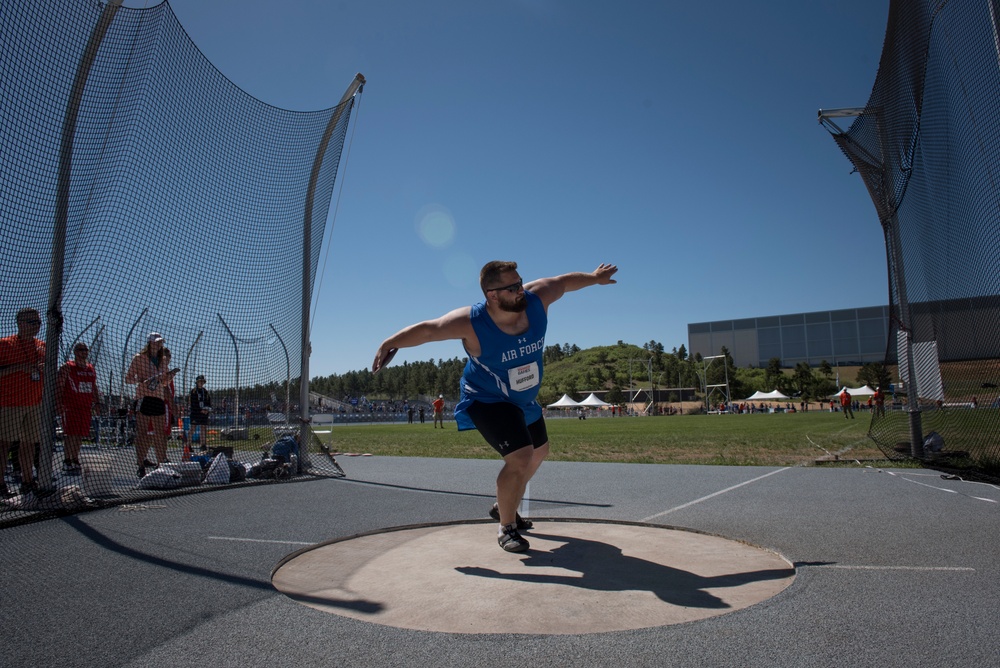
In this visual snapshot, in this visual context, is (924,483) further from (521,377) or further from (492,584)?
(492,584)

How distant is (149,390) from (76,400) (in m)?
0.71

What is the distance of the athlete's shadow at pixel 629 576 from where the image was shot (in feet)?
9.10

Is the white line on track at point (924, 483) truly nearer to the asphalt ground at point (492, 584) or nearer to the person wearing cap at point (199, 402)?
the asphalt ground at point (492, 584)

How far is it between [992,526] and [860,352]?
10728cm

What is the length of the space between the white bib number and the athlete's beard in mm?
381

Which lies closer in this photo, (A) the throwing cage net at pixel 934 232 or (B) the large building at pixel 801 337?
(A) the throwing cage net at pixel 934 232

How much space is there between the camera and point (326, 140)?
26.9 ft

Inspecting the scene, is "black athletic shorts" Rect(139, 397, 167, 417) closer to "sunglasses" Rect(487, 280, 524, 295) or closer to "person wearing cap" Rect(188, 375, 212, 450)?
"person wearing cap" Rect(188, 375, 212, 450)

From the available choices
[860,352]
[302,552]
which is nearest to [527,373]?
[302,552]

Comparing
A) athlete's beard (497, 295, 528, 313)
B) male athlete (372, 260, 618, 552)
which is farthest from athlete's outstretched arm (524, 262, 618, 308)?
athlete's beard (497, 295, 528, 313)

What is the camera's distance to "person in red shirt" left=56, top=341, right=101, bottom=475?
6.28m

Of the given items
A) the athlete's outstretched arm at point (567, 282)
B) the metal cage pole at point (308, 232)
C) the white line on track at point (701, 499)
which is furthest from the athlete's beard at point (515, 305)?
the metal cage pole at point (308, 232)

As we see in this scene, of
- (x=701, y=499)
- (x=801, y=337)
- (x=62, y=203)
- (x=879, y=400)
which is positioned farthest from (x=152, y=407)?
(x=801, y=337)

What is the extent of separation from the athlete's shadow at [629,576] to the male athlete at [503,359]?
0.36m
